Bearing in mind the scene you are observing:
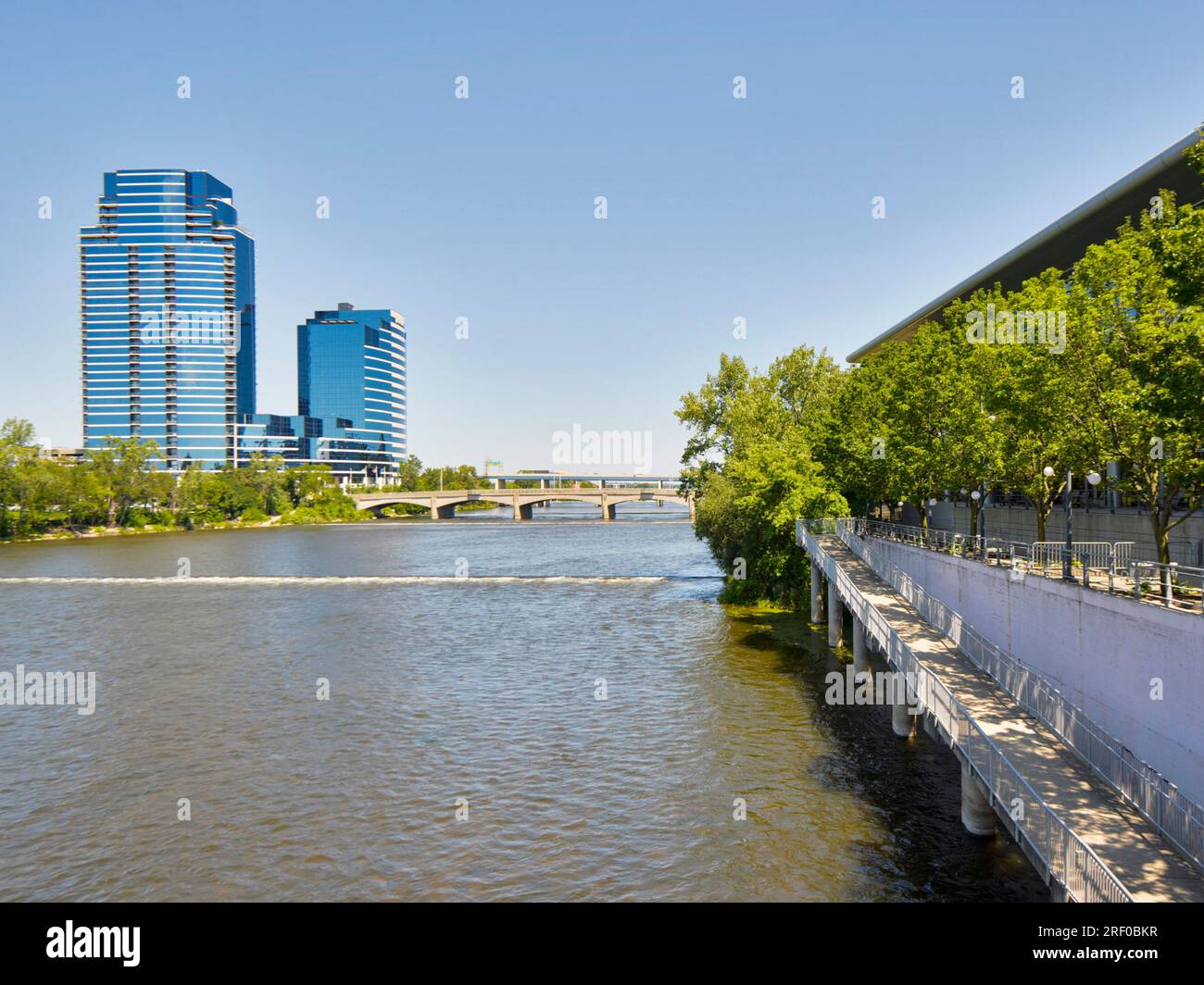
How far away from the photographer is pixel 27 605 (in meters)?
51.5

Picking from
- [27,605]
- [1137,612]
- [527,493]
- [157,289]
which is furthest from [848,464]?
[157,289]

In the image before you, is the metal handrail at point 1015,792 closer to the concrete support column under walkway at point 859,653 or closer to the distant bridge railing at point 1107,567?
the distant bridge railing at point 1107,567

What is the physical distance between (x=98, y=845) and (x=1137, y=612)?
22286 mm

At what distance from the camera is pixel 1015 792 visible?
13438 mm

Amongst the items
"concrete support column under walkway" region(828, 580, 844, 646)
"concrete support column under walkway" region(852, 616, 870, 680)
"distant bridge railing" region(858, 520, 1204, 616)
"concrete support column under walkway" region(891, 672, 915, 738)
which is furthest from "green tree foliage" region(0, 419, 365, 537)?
"concrete support column under walkway" region(891, 672, 915, 738)

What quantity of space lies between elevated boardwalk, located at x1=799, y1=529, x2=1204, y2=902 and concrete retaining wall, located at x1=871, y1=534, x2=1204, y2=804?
1.59 m

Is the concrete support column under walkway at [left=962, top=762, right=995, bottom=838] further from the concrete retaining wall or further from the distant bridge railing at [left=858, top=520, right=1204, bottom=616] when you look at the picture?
the distant bridge railing at [left=858, top=520, right=1204, bottom=616]

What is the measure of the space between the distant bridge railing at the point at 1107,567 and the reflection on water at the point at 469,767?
5.89 metres

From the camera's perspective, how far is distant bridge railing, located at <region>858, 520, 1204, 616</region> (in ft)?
51.8

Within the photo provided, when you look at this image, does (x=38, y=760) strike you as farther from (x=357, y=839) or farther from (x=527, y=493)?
(x=527, y=493)

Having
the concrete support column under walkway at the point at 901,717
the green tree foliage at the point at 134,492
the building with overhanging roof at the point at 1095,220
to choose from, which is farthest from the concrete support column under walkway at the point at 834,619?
the green tree foliage at the point at 134,492

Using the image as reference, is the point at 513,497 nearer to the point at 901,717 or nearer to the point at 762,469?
the point at 762,469

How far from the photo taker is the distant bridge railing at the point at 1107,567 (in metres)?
15.8

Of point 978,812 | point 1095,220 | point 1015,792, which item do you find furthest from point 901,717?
point 1095,220
